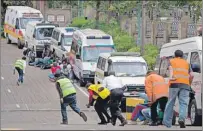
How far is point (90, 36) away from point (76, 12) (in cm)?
3100

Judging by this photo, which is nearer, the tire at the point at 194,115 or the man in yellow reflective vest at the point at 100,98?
the tire at the point at 194,115

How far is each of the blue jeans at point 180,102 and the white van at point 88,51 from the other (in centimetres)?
1571

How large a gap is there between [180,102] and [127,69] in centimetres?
1133

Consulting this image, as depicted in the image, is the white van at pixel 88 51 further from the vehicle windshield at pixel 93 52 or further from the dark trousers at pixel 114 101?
the dark trousers at pixel 114 101

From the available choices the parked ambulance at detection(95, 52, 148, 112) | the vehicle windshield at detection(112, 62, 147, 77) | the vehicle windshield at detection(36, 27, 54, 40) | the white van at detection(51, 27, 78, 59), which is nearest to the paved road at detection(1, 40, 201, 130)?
the white van at detection(51, 27, 78, 59)

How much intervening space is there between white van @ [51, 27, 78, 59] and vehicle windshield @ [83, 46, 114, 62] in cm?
487

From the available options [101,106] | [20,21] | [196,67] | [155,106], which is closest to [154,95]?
[155,106]

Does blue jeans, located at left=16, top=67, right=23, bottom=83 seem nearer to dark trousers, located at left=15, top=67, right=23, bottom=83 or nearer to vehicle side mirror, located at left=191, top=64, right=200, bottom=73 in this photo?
dark trousers, located at left=15, top=67, right=23, bottom=83

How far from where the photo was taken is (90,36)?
33438 mm

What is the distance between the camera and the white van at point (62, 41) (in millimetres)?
38719

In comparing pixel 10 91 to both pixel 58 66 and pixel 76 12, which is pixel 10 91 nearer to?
pixel 58 66

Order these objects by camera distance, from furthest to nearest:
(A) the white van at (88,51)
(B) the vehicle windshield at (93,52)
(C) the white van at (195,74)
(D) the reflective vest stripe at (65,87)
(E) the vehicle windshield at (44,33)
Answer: (E) the vehicle windshield at (44,33) → (B) the vehicle windshield at (93,52) → (A) the white van at (88,51) → (D) the reflective vest stripe at (65,87) → (C) the white van at (195,74)

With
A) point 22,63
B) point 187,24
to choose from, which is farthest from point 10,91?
point 187,24

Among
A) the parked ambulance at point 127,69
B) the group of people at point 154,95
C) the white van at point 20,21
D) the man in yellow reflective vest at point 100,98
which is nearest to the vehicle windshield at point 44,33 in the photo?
the white van at point 20,21
